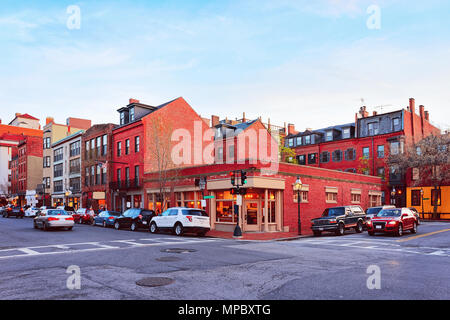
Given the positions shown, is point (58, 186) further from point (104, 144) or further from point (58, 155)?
point (104, 144)

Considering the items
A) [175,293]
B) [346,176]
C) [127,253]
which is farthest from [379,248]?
[346,176]


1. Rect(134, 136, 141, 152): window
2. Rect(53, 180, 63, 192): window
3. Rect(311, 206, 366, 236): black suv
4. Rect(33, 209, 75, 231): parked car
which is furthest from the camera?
Rect(53, 180, 63, 192): window

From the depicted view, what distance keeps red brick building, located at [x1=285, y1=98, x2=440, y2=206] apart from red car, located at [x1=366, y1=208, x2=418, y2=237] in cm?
2684

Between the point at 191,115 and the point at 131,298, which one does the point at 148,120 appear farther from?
the point at 131,298

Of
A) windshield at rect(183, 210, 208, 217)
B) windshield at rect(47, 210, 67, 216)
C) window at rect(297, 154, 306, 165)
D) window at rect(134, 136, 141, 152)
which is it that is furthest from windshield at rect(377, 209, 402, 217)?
window at rect(297, 154, 306, 165)

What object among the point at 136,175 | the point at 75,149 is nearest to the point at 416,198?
the point at 136,175

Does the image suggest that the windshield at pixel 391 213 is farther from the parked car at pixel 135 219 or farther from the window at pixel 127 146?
the window at pixel 127 146

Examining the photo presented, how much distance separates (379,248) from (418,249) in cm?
161

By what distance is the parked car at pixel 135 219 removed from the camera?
92.9 ft

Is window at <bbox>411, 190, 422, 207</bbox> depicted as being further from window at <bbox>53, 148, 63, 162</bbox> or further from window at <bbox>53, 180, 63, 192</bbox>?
window at <bbox>53, 148, 63, 162</bbox>

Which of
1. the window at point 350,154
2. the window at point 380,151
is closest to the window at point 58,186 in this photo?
the window at point 350,154

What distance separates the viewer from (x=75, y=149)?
56344 mm

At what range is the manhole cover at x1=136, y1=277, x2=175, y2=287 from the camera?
846cm

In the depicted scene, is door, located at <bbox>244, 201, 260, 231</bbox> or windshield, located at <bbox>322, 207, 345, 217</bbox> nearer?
windshield, located at <bbox>322, 207, 345, 217</bbox>
